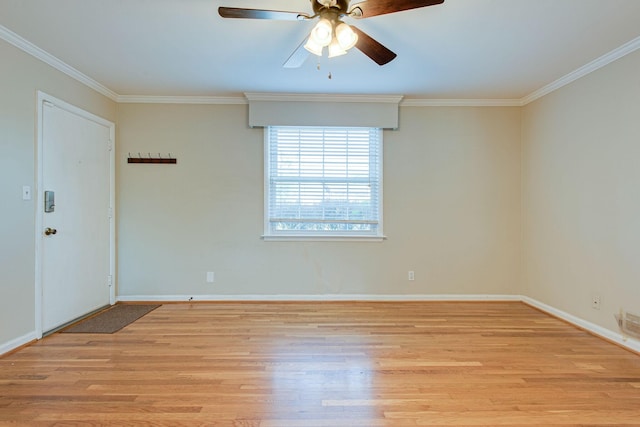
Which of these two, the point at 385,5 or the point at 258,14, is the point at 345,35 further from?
the point at 258,14

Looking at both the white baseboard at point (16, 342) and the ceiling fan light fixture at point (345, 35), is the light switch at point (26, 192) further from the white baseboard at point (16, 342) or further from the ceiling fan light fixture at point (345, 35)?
the ceiling fan light fixture at point (345, 35)

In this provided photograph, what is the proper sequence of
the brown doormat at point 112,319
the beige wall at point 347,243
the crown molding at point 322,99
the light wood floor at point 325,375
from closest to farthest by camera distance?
the light wood floor at point 325,375 → the brown doormat at point 112,319 → the crown molding at point 322,99 → the beige wall at point 347,243

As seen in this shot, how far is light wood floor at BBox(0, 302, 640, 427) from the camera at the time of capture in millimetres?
1712

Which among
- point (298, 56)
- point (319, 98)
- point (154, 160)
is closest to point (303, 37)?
point (298, 56)

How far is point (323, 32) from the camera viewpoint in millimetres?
1754

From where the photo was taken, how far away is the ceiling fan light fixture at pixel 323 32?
1.74m

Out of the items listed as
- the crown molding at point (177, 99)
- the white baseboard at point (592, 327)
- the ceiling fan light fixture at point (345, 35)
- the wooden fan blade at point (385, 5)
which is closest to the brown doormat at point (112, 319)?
the crown molding at point (177, 99)

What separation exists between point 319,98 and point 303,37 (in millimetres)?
1252

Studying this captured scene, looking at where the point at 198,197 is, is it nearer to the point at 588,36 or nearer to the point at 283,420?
the point at 283,420

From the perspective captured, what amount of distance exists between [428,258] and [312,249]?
1394 millimetres

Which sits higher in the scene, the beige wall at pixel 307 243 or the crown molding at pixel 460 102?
the crown molding at pixel 460 102

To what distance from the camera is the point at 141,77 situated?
3.12 metres

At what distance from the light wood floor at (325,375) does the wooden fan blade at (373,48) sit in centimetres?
213

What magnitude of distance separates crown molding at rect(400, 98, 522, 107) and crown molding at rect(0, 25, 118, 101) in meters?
3.34
